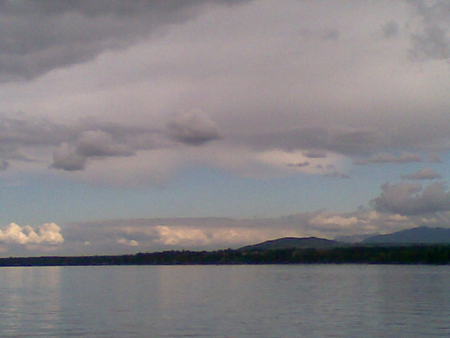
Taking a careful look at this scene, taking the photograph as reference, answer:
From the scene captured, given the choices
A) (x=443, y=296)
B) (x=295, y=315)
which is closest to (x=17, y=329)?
(x=295, y=315)

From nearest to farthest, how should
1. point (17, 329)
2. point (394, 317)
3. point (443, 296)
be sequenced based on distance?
point (17, 329) < point (394, 317) < point (443, 296)

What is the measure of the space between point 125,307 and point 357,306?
23547 mm

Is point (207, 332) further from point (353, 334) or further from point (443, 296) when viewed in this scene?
point (443, 296)

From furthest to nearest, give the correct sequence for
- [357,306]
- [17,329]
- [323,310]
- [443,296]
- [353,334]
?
[443,296] → [357,306] → [323,310] → [17,329] → [353,334]

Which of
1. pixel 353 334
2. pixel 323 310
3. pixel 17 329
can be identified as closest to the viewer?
pixel 353 334

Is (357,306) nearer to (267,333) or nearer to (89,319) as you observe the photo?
(267,333)

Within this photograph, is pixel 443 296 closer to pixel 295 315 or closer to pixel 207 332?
pixel 295 315

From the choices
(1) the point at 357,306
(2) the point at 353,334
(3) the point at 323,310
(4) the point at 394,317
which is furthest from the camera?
(1) the point at 357,306

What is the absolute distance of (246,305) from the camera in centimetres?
6469

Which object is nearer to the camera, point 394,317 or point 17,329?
point 17,329

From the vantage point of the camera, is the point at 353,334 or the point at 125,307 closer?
the point at 353,334

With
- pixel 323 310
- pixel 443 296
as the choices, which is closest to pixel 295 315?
pixel 323 310

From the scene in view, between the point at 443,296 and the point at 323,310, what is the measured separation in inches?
912

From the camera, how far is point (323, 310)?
58.2m
